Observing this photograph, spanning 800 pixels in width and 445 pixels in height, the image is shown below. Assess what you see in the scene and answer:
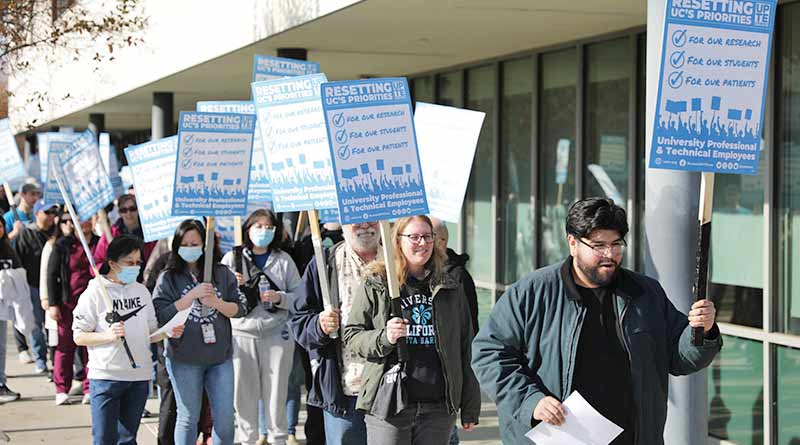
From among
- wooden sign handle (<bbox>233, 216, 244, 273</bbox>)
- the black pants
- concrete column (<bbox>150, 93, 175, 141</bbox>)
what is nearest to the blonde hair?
the black pants

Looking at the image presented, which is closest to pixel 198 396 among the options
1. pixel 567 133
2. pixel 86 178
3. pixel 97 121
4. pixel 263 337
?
pixel 263 337

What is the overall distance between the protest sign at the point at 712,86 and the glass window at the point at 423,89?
10957mm

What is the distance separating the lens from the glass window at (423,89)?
16281 millimetres

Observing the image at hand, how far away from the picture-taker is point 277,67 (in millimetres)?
10297

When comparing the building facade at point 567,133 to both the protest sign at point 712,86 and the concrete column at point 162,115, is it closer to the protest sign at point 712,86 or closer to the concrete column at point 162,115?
the protest sign at point 712,86

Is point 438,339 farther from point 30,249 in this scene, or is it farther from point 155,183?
point 30,249

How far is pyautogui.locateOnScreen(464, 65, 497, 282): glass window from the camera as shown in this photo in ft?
47.7

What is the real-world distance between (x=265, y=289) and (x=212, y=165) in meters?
1.18

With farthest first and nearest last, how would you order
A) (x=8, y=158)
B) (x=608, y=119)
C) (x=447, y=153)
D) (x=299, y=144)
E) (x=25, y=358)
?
(x=25, y=358)
(x=8, y=158)
(x=608, y=119)
(x=447, y=153)
(x=299, y=144)

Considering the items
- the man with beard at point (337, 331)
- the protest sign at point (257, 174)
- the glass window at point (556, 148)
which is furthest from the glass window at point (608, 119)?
the man with beard at point (337, 331)

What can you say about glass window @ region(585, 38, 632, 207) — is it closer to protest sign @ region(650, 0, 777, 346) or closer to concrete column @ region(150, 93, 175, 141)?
protest sign @ region(650, 0, 777, 346)

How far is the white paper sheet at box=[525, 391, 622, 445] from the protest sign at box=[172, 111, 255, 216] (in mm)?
4670

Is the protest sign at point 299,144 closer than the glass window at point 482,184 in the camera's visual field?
Yes

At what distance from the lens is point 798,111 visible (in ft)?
29.5
